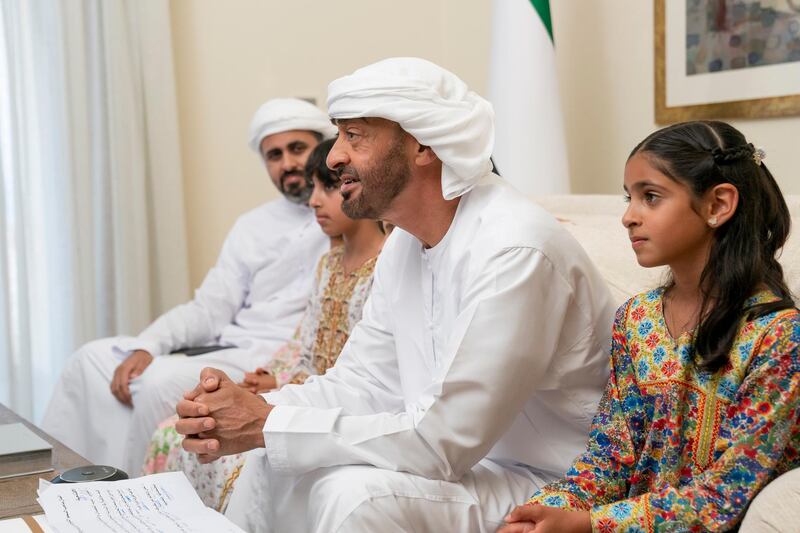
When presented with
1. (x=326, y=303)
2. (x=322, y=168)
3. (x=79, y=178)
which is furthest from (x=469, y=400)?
(x=79, y=178)

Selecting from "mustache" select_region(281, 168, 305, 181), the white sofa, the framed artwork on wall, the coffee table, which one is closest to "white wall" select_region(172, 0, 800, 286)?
the framed artwork on wall

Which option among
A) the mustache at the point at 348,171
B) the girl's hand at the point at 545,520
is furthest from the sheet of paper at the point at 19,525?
the mustache at the point at 348,171

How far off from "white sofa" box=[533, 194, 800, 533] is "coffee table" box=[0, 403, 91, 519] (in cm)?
116

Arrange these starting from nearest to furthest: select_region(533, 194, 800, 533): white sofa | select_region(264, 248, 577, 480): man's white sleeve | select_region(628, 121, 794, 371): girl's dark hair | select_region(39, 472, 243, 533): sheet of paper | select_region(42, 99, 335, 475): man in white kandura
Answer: select_region(533, 194, 800, 533): white sofa, select_region(39, 472, 243, 533): sheet of paper, select_region(628, 121, 794, 371): girl's dark hair, select_region(264, 248, 577, 480): man's white sleeve, select_region(42, 99, 335, 475): man in white kandura

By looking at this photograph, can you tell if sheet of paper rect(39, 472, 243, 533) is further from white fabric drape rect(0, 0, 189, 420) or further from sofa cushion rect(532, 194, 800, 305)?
white fabric drape rect(0, 0, 189, 420)

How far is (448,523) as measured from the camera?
66.5 inches

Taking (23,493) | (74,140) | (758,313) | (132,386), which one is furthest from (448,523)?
(74,140)

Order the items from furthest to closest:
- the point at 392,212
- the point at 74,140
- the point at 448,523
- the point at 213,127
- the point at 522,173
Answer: the point at 213,127 < the point at 74,140 < the point at 522,173 < the point at 392,212 < the point at 448,523

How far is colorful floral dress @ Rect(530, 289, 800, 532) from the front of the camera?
4.85 feet

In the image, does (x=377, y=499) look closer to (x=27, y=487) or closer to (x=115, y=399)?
(x=27, y=487)

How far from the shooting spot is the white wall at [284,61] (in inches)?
154

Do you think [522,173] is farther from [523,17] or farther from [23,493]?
[23,493]

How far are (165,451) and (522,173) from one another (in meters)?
1.57

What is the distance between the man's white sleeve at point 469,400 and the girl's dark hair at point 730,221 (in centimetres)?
28
